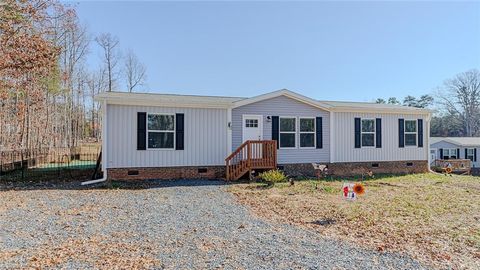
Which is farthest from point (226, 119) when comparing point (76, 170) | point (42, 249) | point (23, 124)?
point (23, 124)

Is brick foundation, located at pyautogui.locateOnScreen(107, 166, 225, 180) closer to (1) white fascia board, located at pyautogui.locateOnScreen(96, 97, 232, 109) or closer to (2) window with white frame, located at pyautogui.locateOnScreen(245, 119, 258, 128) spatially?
(2) window with white frame, located at pyautogui.locateOnScreen(245, 119, 258, 128)

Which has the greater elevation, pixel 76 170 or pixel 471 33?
pixel 471 33

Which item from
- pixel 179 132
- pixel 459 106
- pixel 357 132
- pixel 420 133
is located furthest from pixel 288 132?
pixel 459 106

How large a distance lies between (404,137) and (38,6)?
1511cm

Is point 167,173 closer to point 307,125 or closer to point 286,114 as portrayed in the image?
point 286,114

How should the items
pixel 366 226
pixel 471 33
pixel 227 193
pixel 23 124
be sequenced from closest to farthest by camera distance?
pixel 366 226
pixel 227 193
pixel 471 33
pixel 23 124

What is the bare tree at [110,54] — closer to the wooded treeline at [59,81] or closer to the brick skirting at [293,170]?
the wooded treeline at [59,81]

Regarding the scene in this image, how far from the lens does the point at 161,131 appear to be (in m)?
10.5

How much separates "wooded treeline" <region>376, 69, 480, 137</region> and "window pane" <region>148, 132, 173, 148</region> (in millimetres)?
46768

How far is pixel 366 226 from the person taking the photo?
530 centimetres

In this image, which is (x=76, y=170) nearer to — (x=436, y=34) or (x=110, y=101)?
(x=110, y=101)

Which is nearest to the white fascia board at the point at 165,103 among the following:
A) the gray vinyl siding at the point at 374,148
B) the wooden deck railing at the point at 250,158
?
the wooden deck railing at the point at 250,158

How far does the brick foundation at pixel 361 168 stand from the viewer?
12.0 meters

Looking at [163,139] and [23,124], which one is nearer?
[163,139]
